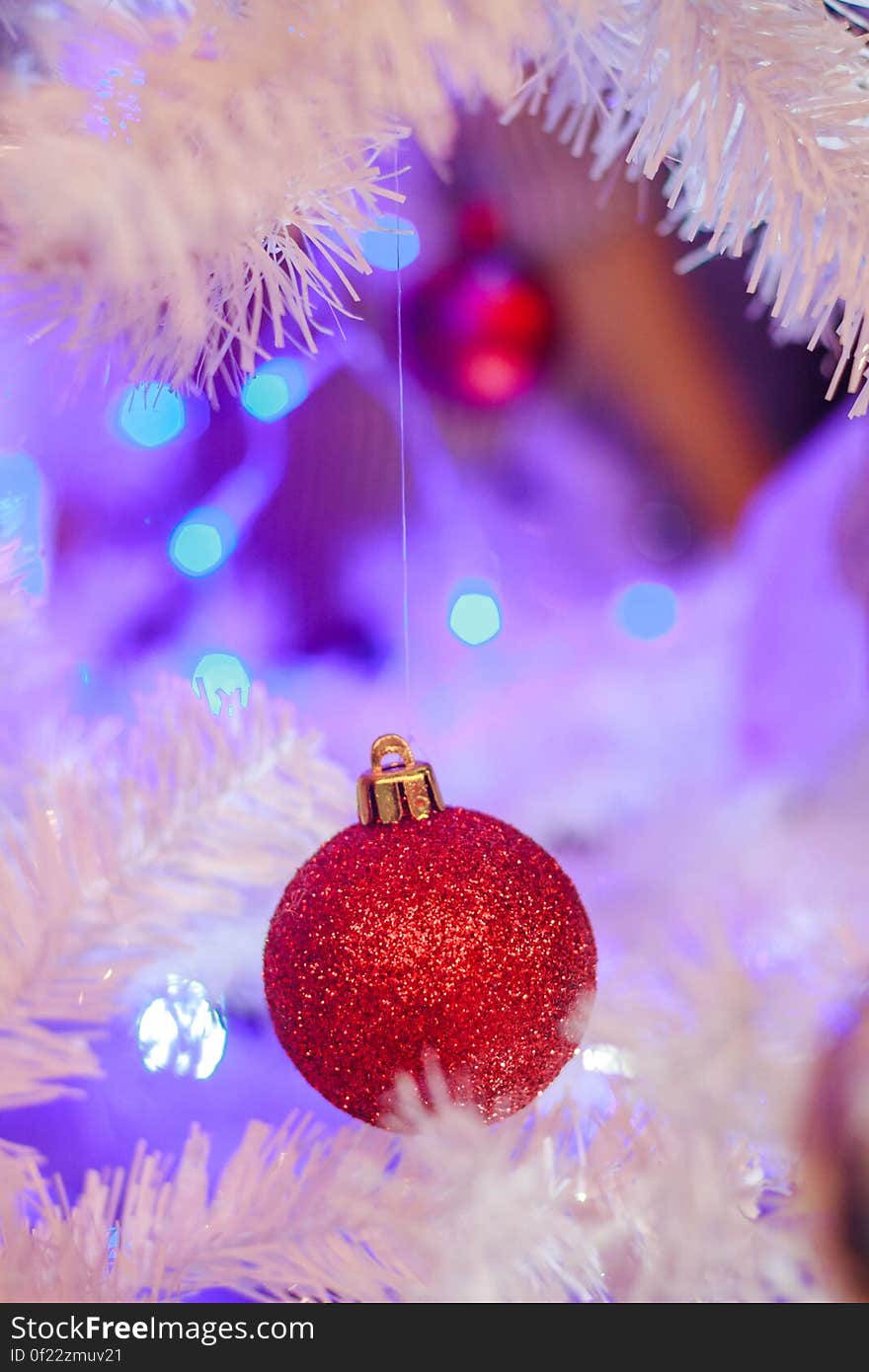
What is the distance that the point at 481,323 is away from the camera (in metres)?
1.08

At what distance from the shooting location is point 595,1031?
27.0 inches

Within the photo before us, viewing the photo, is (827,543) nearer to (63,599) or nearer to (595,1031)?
(595,1031)

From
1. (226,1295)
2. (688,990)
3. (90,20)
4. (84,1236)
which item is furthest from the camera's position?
(226,1295)

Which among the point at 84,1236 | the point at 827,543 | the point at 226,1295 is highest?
the point at 827,543

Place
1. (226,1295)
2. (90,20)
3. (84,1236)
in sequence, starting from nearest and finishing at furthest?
1. (90,20)
2. (84,1236)
3. (226,1295)

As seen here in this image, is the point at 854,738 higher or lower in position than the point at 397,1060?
higher

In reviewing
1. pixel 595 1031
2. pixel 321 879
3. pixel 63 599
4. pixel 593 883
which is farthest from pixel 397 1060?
pixel 63 599

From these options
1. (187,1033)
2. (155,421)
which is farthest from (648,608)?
(187,1033)

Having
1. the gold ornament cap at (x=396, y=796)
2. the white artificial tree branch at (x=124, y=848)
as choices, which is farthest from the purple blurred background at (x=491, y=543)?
the gold ornament cap at (x=396, y=796)

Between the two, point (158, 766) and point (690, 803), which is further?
point (690, 803)

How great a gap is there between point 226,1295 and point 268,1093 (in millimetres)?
201

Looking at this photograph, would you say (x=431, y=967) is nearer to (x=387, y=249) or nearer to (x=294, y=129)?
(x=294, y=129)

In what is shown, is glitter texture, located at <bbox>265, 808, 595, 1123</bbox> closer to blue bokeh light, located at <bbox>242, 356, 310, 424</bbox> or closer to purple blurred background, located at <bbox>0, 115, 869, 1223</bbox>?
purple blurred background, located at <bbox>0, 115, 869, 1223</bbox>

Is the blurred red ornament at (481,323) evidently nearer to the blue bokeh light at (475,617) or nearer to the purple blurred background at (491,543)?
the purple blurred background at (491,543)
